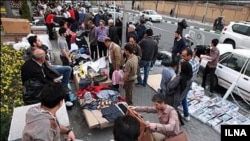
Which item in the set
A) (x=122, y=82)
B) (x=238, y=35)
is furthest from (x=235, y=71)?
(x=238, y=35)

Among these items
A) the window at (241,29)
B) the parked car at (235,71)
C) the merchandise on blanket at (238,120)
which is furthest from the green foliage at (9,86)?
the window at (241,29)

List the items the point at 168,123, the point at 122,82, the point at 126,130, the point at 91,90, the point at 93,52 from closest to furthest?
the point at 126,130 → the point at 168,123 → the point at 122,82 → the point at 91,90 → the point at 93,52

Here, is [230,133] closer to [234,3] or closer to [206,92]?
[206,92]

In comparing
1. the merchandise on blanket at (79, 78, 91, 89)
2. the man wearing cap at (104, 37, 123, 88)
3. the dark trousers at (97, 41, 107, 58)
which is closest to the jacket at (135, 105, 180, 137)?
the man wearing cap at (104, 37, 123, 88)

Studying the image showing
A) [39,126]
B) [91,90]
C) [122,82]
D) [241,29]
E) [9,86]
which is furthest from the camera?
[241,29]

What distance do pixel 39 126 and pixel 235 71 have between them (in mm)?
5934

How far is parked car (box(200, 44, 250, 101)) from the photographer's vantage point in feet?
20.5

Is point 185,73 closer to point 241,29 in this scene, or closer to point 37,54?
point 37,54

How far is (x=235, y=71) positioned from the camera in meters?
6.53

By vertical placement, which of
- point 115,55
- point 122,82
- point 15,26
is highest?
point 115,55

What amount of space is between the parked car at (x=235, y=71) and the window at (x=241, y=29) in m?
5.44

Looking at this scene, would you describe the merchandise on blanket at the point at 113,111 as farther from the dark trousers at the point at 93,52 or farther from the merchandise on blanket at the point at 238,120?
the dark trousers at the point at 93,52

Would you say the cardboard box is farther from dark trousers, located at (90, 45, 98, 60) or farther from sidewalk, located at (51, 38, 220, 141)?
sidewalk, located at (51, 38, 220, 141)

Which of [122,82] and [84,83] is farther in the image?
[84,83]
